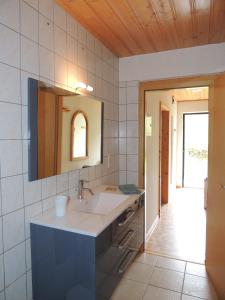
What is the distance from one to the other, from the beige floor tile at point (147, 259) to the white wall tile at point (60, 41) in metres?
2.24

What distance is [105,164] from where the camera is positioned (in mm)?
2410

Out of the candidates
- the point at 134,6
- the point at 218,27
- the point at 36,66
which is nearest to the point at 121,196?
the point at 36,66

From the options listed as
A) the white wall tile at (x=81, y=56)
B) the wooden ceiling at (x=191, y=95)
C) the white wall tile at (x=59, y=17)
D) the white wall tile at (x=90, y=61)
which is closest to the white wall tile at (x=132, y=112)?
the white wall tile at (x=90, y=61)

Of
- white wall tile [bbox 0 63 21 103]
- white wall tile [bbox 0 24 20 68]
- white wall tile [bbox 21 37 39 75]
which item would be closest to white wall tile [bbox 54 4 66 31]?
white wall tile [bbox 21 37 39 75]

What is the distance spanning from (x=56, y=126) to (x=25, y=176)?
0.44m

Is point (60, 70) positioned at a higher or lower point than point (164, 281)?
higher

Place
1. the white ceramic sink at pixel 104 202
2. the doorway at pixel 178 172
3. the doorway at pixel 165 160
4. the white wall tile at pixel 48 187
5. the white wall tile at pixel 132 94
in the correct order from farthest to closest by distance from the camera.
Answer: the doorway at pixel 165 160 < the doorway at pixel 178 172 < the white wall tile at pixel 132 94 < the white ceramic sink at pixel 104 202 < the white wall tile at pixel 48 187

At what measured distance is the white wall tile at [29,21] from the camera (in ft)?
4.41

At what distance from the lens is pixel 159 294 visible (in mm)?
1961

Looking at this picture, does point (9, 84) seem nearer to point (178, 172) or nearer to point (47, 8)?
point (47, 8)

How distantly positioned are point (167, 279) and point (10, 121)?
6.65 ft

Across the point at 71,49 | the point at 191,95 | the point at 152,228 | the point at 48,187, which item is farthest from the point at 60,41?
the point at 191,95

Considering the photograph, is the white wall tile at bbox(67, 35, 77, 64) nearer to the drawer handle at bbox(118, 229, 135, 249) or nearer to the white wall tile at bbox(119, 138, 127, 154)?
the white wall tile at bbox(119, 138, 127, 154)

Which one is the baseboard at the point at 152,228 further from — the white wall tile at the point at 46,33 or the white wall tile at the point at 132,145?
the white wall tile at the point at 46,33
